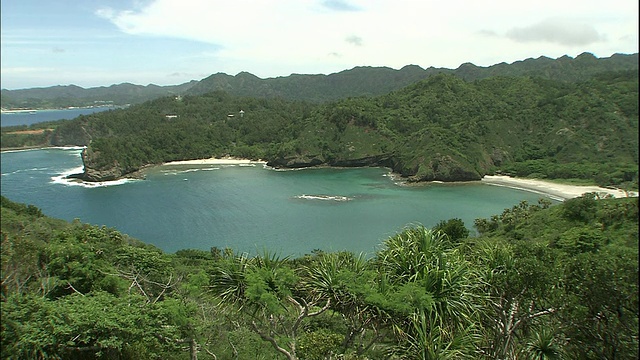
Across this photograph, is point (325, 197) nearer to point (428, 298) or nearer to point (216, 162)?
point (216, 162)

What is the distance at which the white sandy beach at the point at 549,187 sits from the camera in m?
50.6

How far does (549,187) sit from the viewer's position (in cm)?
5634

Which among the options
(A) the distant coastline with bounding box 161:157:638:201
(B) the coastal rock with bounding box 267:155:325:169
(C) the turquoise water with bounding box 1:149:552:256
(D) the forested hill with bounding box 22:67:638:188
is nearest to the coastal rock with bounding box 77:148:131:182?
(D) the forested hill with bounding box 22:67:638:188

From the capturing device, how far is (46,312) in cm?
646

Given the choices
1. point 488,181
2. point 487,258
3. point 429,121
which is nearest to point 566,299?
point 487,258

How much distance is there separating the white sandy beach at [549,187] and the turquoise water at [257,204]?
2.77m

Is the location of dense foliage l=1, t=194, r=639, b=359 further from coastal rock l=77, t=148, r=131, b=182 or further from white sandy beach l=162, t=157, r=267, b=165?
white sandy beach l=162, t=157, r=267, b=165

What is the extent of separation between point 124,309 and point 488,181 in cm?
6145

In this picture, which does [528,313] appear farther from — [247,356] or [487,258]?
[247,356]

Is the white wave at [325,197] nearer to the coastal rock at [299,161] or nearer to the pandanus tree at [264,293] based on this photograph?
the coastal rock at [299,161]

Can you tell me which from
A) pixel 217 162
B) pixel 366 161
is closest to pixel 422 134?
pixel 366 161

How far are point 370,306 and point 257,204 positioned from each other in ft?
142

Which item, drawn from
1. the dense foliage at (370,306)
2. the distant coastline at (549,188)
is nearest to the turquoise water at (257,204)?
the distant coastline at (549,188)

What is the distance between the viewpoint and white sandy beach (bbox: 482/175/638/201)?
5062 cm
